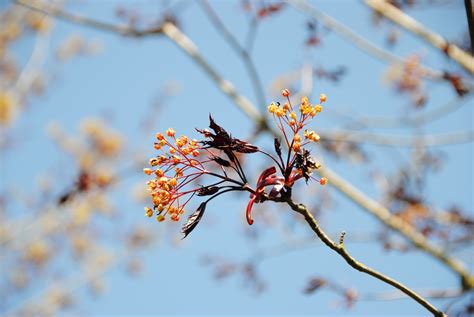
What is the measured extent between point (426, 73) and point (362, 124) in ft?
4.64

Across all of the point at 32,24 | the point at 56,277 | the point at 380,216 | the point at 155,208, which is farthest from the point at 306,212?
the point at 56,277

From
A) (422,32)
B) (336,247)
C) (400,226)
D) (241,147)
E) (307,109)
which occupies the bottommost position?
(336,247)

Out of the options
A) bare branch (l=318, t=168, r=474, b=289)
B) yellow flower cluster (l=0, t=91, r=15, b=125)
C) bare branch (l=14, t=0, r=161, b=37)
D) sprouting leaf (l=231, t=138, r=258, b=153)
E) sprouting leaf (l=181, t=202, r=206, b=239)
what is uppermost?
yellow flower cluster (l=0, t=91, r=15, b=125)

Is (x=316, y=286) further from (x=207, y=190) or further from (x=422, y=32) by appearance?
(x=422, y=32)

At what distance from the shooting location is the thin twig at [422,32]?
13.2 ft

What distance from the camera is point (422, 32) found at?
4.45 metres

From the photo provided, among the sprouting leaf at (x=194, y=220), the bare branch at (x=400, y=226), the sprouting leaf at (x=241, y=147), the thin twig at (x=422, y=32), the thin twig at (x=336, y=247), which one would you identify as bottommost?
the thin twig at (x=336, y=247)

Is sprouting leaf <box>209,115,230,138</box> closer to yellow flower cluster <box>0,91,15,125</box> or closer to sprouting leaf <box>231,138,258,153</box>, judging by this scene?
sprouting leaf <box>231,138,258,153</box>

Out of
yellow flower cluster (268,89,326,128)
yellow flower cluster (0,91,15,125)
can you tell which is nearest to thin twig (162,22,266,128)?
yellow flower cluster (268,89,326,128)

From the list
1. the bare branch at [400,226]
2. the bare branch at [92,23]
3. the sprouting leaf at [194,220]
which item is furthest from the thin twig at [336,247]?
the bare branch at [92,23]

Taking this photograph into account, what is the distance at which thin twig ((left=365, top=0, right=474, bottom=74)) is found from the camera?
4.01 metres

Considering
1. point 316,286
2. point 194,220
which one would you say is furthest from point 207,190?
point 316,286

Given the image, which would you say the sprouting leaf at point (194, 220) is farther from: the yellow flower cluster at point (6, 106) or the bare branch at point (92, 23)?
the yellow flower cluster at point (6, 106)

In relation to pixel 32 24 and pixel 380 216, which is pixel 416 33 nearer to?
pixel 380 216
